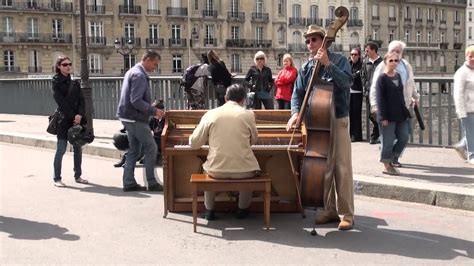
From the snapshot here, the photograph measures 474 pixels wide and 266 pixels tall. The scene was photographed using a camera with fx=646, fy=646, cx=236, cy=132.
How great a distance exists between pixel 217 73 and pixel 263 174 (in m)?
5.65

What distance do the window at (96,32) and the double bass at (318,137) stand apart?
68302 mm

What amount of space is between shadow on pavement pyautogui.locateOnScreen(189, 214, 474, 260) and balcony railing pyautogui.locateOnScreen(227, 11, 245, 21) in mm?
75668

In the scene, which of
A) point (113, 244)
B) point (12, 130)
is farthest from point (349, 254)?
point (12, 130)

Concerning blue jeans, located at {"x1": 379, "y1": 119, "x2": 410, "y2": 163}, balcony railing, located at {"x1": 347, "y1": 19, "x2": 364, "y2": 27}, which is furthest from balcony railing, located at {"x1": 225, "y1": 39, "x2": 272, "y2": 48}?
blue jeans, located at {"x1": 379, "y1": 119, "x2": 410, "y2": 163}

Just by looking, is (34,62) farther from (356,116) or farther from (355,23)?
(356,116)

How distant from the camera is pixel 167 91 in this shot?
1783cm

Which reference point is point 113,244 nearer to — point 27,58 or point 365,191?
point 365,191

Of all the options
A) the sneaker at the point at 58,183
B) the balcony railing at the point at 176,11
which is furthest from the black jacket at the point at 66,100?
the balcony railing at the point at 176,11

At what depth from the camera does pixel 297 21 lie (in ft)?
288

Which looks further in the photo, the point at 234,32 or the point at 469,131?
the point at 234,32

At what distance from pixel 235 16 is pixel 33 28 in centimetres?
2530

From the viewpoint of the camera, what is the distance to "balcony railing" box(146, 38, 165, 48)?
75938mm

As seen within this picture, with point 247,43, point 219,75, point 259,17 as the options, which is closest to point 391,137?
point 219,75

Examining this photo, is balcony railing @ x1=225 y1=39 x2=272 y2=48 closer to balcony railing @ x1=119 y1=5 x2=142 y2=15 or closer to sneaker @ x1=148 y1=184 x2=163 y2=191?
balcony railing @ x1=119 y1=5 x2=142 y2=15
